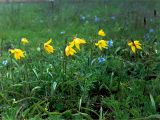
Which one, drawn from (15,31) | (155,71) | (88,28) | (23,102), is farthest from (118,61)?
(15,31)

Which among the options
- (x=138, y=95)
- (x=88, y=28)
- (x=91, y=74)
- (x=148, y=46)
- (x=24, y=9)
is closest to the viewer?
(x=138, y=95)

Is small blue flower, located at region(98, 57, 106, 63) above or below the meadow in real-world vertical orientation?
above

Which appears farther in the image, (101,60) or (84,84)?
(101,60)

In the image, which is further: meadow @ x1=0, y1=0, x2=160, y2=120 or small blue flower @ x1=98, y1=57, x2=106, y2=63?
small blue flower @ x1=98, y1=57, x2=106, y2=63

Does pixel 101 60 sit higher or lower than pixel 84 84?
higher

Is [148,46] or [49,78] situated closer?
[49,78]

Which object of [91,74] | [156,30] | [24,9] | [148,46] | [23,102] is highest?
[24,9]

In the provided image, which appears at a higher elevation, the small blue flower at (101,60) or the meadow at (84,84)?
the small blue flower at (101,60)

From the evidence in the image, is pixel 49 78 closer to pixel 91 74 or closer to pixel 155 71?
pixel 91 74

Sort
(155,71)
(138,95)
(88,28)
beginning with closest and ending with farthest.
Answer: (138,95), (155,71), (88,28)

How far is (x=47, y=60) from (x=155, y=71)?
1.08m

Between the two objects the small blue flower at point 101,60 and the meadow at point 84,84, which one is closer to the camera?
the meadow at point 84,84

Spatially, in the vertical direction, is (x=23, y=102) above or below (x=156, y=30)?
below

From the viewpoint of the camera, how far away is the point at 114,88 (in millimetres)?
3730
